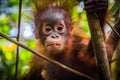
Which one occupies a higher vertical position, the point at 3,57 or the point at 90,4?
the point at 90,4

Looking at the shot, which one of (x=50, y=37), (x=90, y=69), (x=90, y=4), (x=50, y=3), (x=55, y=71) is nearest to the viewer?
(x=90, y=4)

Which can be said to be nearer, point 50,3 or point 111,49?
point 111,49

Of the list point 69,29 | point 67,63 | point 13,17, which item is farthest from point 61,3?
point 13,17

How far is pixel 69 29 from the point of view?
3.72 meters

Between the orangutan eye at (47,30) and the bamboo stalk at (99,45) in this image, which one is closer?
the bamboo stalk at (99,45)

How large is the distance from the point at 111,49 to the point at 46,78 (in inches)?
34.6

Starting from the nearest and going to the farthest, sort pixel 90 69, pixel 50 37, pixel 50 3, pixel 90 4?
pixel 90 4, pixel 50 37, pixel 90 69, pixel 50 3

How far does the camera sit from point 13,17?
16.6 ft

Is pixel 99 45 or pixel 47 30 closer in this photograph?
pixel 99 45

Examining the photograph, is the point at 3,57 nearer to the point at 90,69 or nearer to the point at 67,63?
the point at 67,63

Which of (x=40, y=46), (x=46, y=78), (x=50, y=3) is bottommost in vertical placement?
(x=46, y=78)

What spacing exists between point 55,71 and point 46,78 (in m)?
0.19

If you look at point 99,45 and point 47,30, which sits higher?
point 99,45

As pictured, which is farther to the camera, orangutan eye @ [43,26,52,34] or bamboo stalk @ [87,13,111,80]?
→ orangutan eye @ [43,26,52,34]
